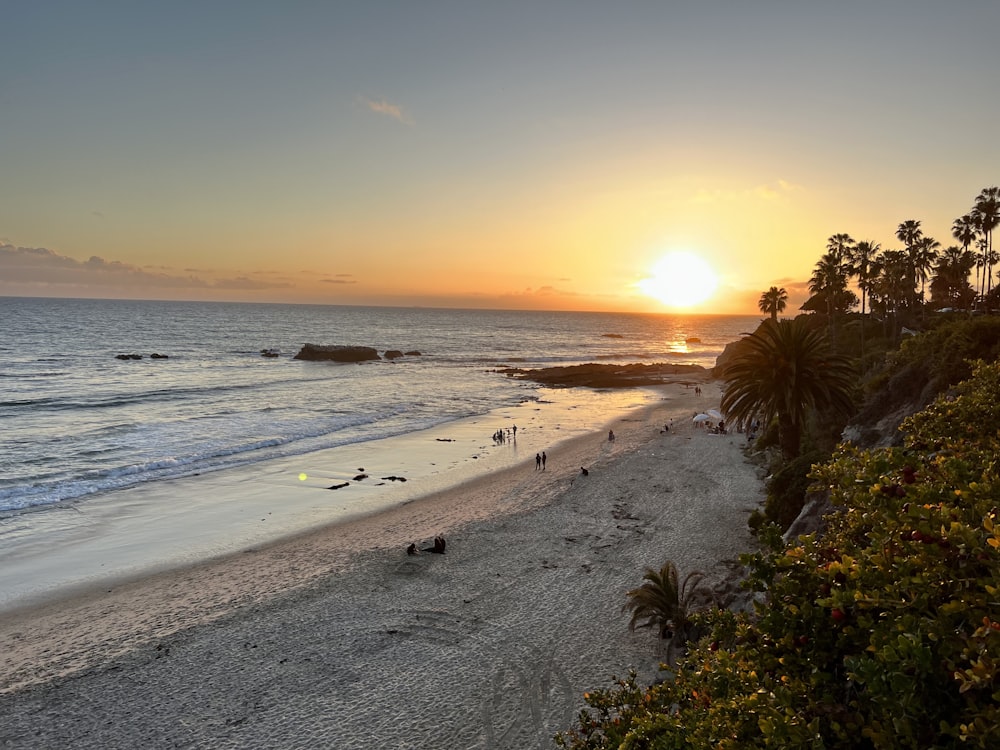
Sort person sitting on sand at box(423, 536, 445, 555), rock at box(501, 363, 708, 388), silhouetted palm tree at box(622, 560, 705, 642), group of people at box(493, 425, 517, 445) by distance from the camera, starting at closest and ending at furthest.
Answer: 1. silhouetted palm tree at box(622, 560, 705, 642)
2. person sitting on sand at box(423, 536, 445, 555)
3. group of people at box(493, 425, 517, 445)
4. rock at box(501, 363, 708, 388)

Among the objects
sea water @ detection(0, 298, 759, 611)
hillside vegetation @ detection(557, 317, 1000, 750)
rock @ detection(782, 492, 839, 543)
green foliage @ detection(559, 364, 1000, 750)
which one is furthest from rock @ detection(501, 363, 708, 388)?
green foliage @ detection(559, 364, 1000, 750)

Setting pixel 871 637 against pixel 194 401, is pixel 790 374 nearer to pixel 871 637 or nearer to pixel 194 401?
pixel 871 637

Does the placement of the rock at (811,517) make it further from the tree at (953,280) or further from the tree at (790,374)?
the tree at (953,280)

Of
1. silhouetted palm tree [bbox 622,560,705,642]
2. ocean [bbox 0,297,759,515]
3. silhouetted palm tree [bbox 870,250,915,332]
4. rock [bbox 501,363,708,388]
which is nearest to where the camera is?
silhouetted palm tree [bbox 622,560,705,642]

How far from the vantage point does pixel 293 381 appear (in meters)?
86.6

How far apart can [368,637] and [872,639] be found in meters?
17.2

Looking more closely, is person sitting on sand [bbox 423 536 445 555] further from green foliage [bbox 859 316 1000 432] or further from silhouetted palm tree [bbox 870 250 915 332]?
silhouetted palm tree [bbox 870 250 915 332]

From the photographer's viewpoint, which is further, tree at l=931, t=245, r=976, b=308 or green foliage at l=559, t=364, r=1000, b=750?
tree at l=931, t=245, r=976, b=308

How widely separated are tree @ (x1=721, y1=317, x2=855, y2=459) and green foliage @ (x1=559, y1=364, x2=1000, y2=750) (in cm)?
1990

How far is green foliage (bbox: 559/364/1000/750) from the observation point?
4129 mm

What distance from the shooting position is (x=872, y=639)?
4.51 metres

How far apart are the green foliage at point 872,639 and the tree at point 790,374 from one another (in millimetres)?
19905

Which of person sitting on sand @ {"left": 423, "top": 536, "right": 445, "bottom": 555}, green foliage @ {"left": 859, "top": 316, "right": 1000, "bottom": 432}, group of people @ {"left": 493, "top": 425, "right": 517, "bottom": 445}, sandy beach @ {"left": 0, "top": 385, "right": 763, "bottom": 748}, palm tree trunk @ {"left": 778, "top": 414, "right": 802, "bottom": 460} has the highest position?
green foliage @ {"left": 859, "top": 316, "right": 1000, "bottom": 432}

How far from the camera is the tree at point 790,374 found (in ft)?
85.6
